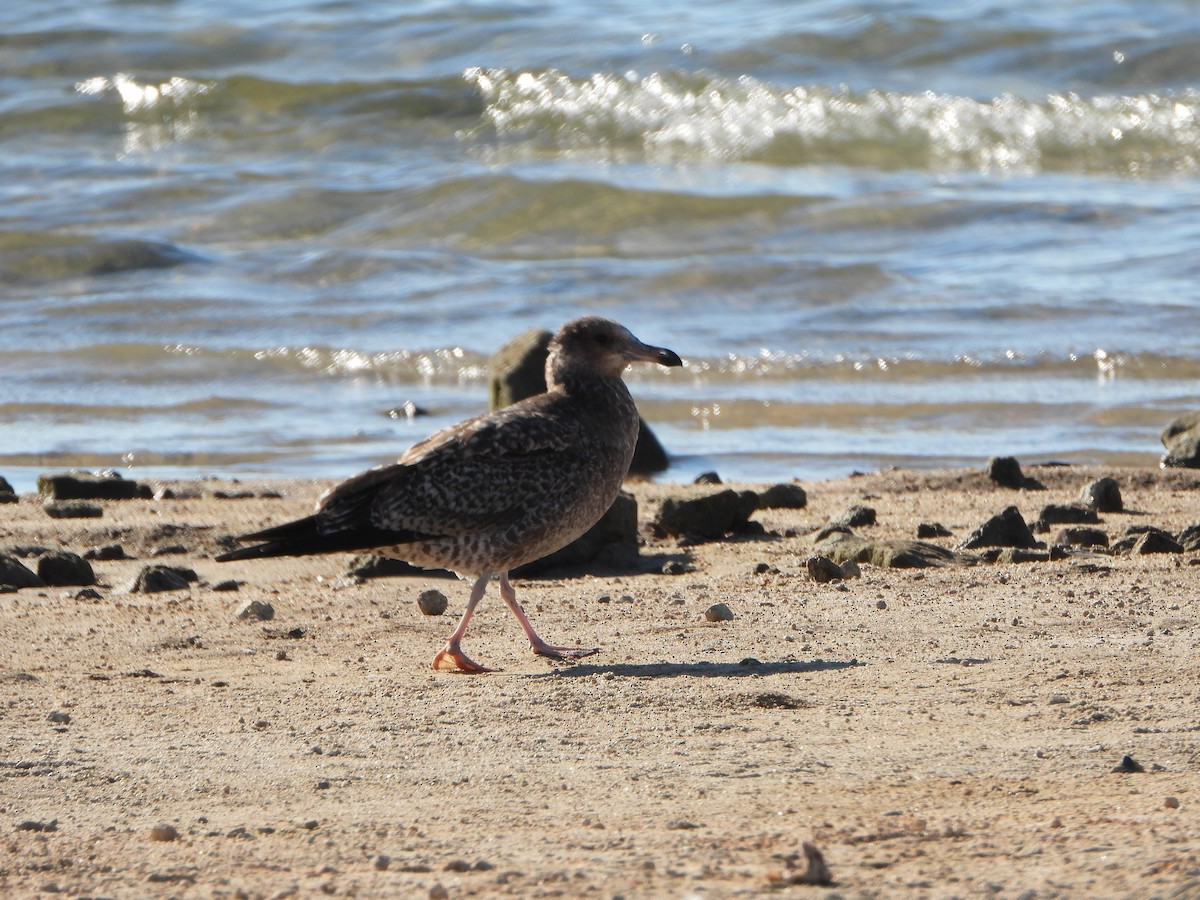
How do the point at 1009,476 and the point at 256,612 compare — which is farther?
the point at 1009,476

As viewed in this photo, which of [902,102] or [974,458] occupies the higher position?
[902,102]

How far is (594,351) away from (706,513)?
1.55 meters

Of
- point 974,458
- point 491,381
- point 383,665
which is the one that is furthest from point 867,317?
point 383,665

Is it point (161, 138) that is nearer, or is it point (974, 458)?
point (974, 458)

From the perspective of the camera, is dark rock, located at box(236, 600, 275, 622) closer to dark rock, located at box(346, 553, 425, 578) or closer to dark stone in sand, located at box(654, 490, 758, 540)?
dark rock, located at box(346, 553, 425, 578)

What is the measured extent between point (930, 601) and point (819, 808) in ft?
7.79

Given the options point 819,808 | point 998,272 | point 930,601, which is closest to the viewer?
point 819,808

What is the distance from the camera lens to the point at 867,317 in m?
14.2

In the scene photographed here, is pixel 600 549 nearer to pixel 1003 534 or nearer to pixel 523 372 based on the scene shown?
pixel 1003 534

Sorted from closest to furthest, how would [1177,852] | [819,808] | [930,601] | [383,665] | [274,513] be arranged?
1. [1177,852]
2. [819,808]
3. [383,665]
4. [930,601]
5. [274,513]

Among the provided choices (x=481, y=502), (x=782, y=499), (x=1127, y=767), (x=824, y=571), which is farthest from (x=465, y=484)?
(x=782, y=499)

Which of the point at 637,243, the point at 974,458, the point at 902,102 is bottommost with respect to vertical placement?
the point at 974,458

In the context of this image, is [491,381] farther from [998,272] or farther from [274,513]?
[998,272]

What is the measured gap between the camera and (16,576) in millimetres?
6938
